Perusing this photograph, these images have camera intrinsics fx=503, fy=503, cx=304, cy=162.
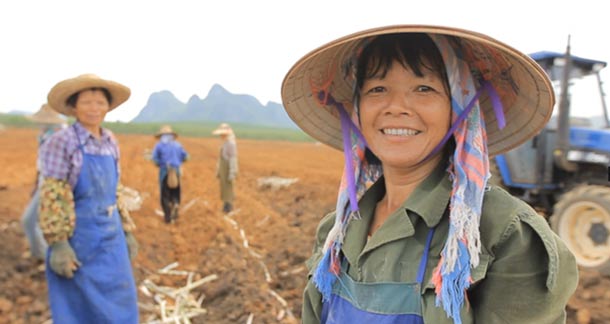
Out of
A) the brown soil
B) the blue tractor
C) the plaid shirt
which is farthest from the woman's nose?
the blue tractor

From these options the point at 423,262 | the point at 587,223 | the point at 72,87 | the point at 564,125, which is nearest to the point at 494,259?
the point at 423,262

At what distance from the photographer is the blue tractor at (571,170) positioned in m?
5.38

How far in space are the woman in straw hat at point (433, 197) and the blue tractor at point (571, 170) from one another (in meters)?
3.88

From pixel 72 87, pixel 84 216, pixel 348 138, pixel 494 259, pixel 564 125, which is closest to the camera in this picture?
→ pixel 494 259

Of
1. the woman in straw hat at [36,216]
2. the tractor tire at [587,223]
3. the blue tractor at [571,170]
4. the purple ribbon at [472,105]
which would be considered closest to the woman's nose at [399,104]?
the purple ribbon at [472,105]

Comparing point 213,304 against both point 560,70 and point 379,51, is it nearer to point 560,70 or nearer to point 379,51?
point 379,51

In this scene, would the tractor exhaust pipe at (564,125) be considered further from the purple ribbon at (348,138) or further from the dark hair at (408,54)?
the dark hair at (408,54)

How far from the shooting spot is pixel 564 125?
578cm

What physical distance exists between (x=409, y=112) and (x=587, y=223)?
509 centimetres

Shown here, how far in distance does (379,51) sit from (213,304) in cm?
443

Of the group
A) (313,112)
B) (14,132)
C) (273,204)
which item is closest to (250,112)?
(14,132)

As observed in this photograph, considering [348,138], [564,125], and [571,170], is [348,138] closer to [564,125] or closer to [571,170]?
[564,125]

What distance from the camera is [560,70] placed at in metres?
6.02

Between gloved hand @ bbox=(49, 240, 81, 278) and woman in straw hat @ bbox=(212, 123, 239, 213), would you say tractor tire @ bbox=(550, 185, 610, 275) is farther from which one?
woman in straw hat @ bbox=(212, 123, 239, 213)
